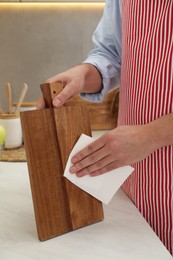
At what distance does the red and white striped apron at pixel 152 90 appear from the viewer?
0.72 m

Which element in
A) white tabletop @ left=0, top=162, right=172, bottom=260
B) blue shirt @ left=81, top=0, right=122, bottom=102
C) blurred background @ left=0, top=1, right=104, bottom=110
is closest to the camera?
white tabletop @ left=0, top=162, right=172, bottom=260

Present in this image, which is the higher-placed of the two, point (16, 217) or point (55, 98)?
point (55, 98)

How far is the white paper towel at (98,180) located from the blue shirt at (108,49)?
0.28 metres

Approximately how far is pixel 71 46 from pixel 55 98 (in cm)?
95

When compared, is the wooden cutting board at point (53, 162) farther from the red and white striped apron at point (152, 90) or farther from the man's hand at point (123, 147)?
the red and white striped apron at point (152, 90)

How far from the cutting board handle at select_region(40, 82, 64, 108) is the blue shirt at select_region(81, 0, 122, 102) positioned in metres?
0.24

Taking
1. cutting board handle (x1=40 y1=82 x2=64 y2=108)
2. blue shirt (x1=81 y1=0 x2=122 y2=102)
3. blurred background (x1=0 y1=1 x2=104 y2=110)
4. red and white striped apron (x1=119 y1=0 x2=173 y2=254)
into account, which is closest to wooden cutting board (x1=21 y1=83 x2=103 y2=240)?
cutting board handle (x1=40 y1=82 x2=64 y2=108)

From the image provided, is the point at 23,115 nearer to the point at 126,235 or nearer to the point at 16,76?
the point at 126,235

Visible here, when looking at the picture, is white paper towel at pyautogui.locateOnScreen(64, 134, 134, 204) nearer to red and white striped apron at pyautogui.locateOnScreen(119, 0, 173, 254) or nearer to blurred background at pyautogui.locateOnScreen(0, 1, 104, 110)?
red and white striped apron at pyautogui.locateOnScreen(119, 0, 173, 254)

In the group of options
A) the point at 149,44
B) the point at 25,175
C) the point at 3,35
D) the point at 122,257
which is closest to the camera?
the point at 122,257

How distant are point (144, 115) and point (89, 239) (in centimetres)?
27

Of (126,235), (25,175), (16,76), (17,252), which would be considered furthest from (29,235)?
(16,76)

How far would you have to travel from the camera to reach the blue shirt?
3.12 ft

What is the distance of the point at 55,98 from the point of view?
27.5 inches
